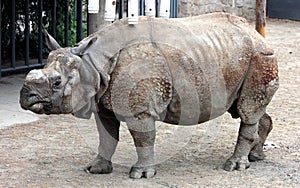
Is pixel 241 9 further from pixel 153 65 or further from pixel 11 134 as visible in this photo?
pixel 153 65

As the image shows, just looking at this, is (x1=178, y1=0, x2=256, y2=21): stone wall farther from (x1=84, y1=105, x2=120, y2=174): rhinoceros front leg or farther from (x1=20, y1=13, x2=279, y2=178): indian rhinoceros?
(x1=84, y1=105, x2=120, y2=174): rhinoceros front leg

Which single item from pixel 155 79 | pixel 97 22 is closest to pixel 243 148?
pixel 155 79

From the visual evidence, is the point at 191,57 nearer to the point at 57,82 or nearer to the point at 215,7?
the point at 57,82

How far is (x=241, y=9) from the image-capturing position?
19656mm

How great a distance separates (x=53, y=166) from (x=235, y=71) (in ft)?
5.90

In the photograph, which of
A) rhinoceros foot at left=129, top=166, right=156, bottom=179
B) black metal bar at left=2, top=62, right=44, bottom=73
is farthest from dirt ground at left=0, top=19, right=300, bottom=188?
black metal bar at left=2, top=62, right=44, bottom=73

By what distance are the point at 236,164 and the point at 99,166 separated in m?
1.20

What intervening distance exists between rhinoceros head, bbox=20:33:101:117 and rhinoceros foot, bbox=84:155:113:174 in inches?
29.3

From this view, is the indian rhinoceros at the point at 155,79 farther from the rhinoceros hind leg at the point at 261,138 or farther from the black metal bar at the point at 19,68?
the black metal bar at the point at 19,68

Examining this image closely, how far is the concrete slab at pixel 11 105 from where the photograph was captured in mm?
8109

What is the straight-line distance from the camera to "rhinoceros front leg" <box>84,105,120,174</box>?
6008 mm

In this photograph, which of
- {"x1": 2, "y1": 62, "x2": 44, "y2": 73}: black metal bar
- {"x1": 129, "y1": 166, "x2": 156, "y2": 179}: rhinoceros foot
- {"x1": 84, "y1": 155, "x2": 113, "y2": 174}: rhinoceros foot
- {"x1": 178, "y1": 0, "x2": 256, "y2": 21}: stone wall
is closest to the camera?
{"x1": 129, "y1": 166, "x2": 156, "y2": 179}: rhinoceros foot

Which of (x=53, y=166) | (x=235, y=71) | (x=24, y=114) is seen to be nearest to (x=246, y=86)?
(x=235, y=71)

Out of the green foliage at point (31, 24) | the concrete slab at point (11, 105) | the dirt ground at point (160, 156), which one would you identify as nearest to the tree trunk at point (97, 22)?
the concrete slab at point (11, 105)
